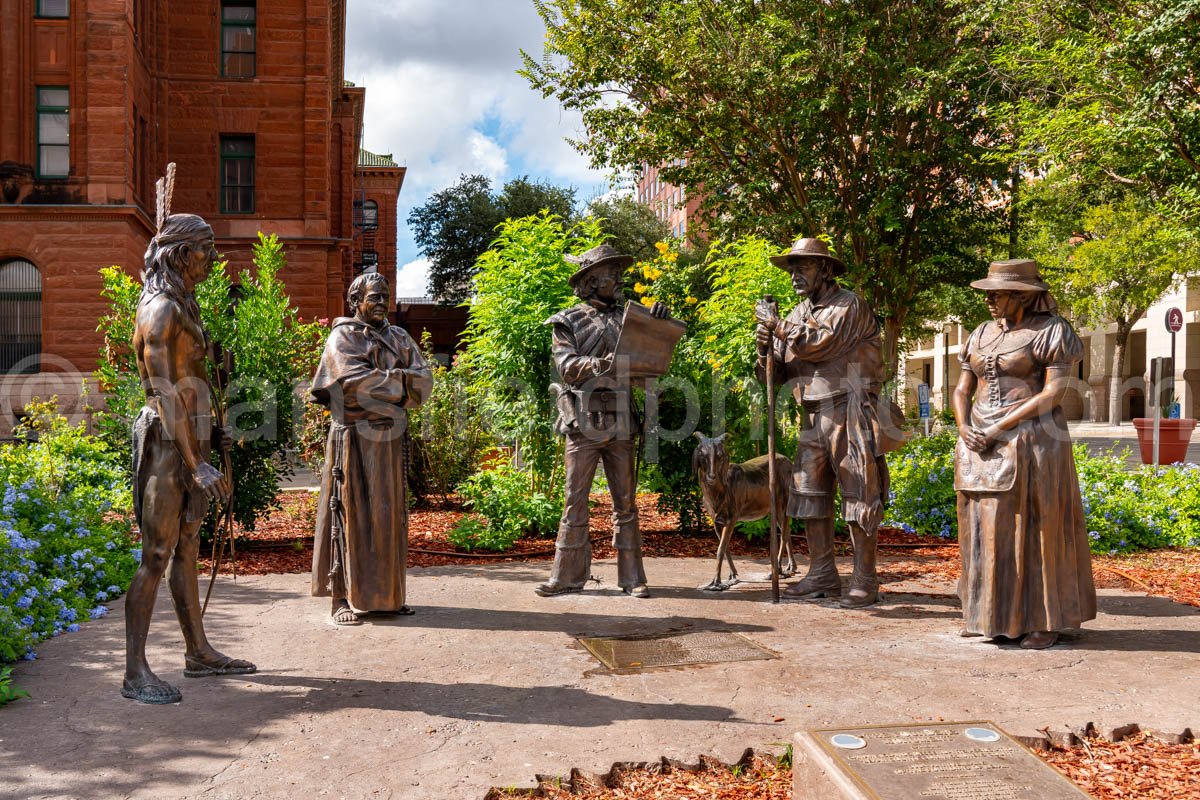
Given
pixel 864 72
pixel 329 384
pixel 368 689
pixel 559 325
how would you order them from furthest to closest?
pixel 864 72, pixel 559 325, pixel 329 384, pixel 368 689

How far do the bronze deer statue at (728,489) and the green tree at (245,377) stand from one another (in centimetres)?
441

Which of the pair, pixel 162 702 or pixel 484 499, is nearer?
pixel 162 702

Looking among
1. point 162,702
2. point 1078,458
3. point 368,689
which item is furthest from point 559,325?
point 1078,458

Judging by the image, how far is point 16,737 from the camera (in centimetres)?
466

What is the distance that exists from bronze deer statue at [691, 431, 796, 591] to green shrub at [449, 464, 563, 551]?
2856 mm

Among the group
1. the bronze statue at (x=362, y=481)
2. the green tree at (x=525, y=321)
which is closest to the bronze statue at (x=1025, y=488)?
the bronze statue at (x=362, y=481)

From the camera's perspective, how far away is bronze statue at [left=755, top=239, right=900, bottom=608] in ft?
24.6

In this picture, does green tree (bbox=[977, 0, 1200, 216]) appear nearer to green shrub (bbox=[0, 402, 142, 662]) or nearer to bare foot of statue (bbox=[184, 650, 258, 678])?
bare foot of statue (bbox=[184, 650, 258, 678])

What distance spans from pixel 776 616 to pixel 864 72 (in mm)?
11983

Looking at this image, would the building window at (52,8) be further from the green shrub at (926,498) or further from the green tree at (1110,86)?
the green shrub at (926,498)

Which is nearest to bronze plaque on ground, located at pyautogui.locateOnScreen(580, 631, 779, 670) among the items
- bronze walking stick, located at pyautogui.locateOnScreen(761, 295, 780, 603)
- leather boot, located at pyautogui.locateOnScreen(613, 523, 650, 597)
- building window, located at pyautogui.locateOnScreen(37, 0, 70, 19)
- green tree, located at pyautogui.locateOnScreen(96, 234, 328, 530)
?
bronze walking stick, located at pyautogui.locateOnScreen(761, 295, 780, 603)

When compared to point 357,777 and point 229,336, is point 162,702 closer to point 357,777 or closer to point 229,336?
point 357,777

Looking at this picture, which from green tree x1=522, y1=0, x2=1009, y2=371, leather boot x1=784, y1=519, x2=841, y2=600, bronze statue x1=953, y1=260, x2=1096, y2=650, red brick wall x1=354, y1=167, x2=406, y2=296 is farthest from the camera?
red brick wall x1=354, y1=167, x2=406, y2=296

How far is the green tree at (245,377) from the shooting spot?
987 centimetres
